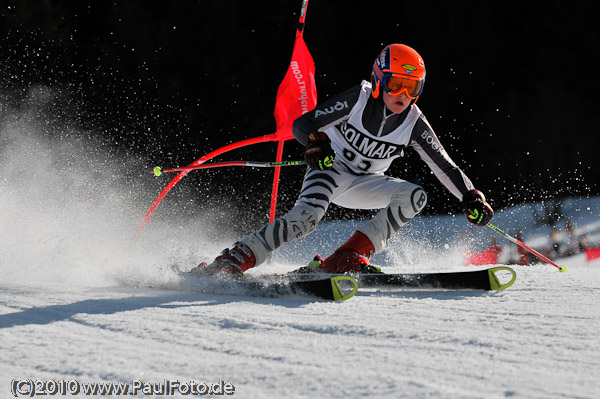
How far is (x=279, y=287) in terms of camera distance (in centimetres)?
262

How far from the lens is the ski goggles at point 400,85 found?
316cm

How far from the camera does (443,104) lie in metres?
12.3

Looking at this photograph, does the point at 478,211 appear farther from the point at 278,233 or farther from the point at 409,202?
the point at 278,233

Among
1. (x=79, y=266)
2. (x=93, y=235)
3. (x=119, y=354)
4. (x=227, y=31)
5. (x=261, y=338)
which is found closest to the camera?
(x=119, y=354)

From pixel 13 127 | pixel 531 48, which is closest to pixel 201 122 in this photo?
pixel 13 127

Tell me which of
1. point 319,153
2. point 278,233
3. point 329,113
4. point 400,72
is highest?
point 400,72

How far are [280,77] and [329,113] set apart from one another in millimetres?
10195

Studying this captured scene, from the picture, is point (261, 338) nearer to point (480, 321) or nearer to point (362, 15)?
point (480, 321)

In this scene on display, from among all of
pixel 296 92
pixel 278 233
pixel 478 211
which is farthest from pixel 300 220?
pixel 296 92

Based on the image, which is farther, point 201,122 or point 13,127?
point 201,122

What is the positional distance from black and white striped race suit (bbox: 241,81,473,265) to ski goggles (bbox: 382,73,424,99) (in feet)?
0.36

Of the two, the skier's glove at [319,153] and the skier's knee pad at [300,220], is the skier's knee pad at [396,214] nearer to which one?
the skier's knee pad at [300,220]

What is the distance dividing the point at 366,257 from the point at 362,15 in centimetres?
1232

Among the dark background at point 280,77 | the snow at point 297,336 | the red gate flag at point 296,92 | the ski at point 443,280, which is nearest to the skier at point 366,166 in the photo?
the ski at point 443,280
